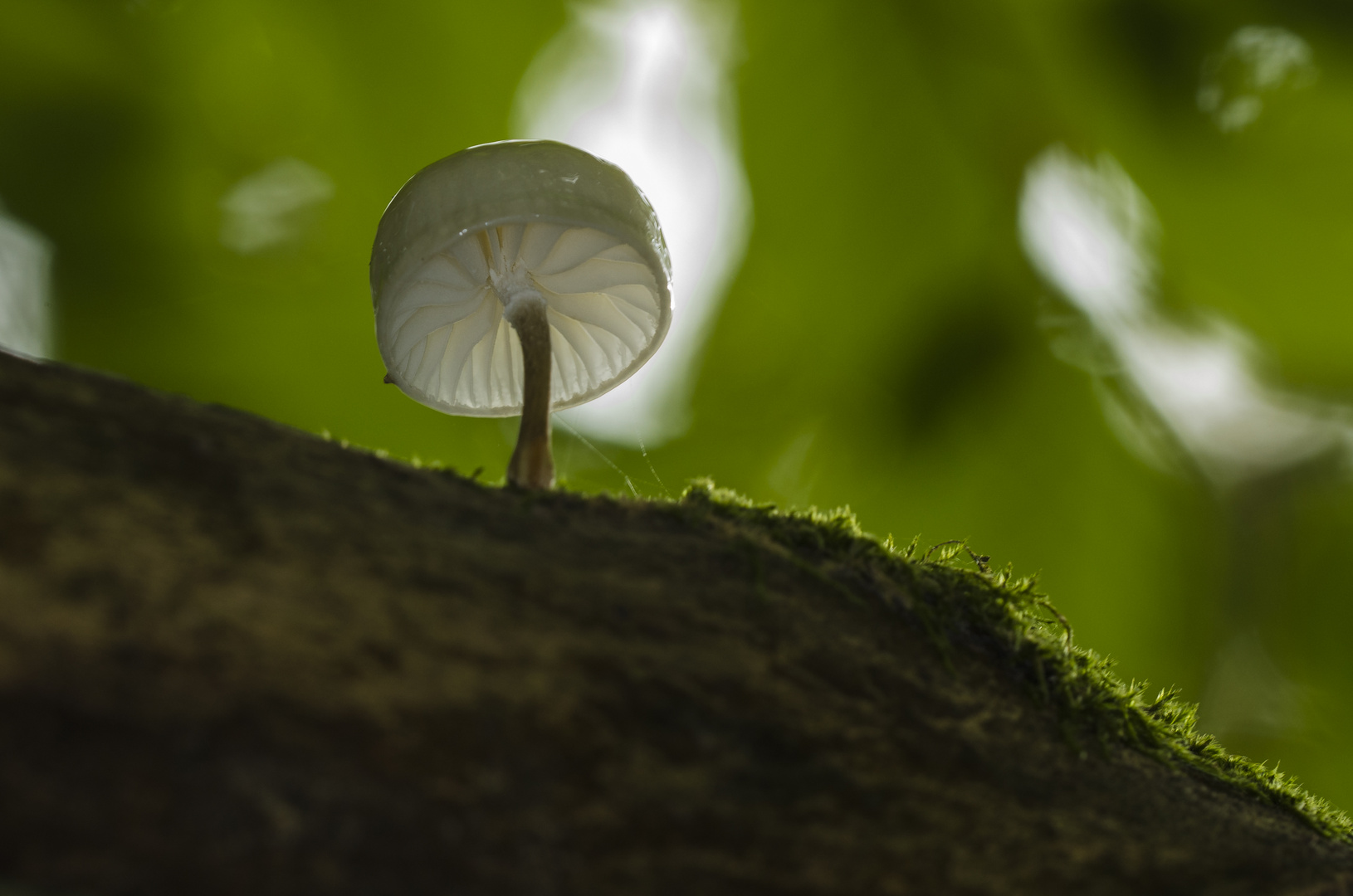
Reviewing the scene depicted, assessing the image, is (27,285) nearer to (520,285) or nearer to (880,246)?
(520,285)

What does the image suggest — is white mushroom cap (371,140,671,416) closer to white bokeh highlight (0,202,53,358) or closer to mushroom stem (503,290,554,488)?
mushroom stem (503,290,554,488)

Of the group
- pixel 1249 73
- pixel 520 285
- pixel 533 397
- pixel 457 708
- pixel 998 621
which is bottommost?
pixel 457 708

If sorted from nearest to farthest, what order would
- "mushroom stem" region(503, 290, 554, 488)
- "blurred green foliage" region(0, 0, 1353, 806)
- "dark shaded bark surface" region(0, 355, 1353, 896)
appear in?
"dark shaded bark surface" region(0, 355, 1353, 896), "mushroom stem" region(503, 290, 554, 488), "blurred green foliage" region(0, 0, 1353, 806)

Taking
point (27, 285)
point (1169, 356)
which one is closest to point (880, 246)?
point (1169, 356)

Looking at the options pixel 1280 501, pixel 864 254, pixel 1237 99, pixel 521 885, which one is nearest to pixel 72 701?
pixel 521 885

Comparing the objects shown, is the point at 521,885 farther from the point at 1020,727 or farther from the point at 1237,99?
the point at 1237,99

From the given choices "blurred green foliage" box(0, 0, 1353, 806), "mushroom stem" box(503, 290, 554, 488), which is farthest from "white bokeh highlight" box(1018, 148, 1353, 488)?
"mushroom stem" box(503, 290, 554, 488)

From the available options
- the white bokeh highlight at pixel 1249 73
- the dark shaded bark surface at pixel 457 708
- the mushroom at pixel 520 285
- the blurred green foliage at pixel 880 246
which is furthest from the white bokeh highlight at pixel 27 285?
the white bokeh highlight at pixel 1249 73

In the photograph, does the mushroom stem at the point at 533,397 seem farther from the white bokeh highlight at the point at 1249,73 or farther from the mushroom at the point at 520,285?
the white bokeh highlight at the point at 1249,73
